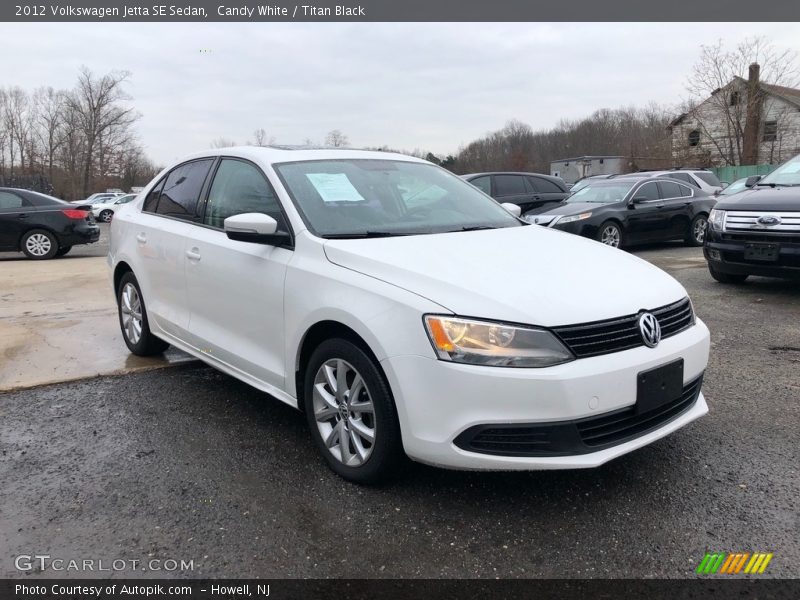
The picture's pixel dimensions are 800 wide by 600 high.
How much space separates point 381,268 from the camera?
2805 millimetres

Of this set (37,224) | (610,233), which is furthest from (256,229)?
(37,224)

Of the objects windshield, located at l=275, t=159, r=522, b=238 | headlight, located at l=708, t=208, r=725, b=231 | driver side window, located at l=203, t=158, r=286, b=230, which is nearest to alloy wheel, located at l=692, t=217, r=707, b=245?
headlight, located at l=708, t=208, r=725, b=231

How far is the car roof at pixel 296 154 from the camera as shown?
3785 mm

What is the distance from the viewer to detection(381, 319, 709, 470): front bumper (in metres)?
2.42

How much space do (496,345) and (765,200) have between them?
17.8 ft

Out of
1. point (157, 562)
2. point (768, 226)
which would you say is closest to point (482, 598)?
point (157, 562)

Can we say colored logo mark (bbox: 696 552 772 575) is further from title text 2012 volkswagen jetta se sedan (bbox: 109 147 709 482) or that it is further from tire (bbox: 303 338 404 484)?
tire (bbox: 303 338 404 484)

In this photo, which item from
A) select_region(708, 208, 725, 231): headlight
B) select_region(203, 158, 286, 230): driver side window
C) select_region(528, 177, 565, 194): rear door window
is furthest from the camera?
select_region(528, 177, 565, 194): rear door window

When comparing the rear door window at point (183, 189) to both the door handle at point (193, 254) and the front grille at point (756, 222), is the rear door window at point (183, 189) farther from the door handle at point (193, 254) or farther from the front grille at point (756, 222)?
the front grille at point (756, 222)

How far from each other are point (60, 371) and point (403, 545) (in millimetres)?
3488

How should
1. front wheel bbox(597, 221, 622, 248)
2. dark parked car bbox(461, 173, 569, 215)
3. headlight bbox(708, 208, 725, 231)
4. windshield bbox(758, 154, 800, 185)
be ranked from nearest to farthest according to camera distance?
1. headlight bbox(708, 208, 725, 231)
2. windshield bbox(758, 154, 800, 185)
3. front wheel bbox(597, 221, 622, 248)
4. dark parked car bbox(461, 173, 569, 215)

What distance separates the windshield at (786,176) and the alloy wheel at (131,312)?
Answer: 6.93 m

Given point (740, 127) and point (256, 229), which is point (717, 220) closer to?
point (256, 229)

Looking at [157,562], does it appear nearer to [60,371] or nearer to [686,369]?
[686,369]
